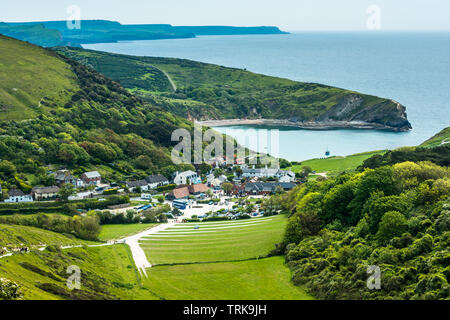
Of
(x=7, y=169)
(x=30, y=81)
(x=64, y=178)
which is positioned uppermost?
(x=30, y=81)

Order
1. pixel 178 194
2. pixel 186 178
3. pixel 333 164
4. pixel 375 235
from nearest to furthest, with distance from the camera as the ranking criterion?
pixel 375 235
pixel 178 194
pixel 186 178
pixel 333 164

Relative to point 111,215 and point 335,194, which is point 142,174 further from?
point 335,194

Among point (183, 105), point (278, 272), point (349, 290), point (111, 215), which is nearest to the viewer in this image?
point (349, 290)

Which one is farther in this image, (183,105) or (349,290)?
(183,105)

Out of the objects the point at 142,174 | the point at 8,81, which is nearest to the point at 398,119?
Result: the point at 142,174

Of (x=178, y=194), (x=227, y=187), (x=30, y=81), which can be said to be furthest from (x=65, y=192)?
(x=30, y=81)

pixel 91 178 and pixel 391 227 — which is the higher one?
pixel 391 227

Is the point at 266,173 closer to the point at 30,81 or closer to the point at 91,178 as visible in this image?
the point at 91,178
